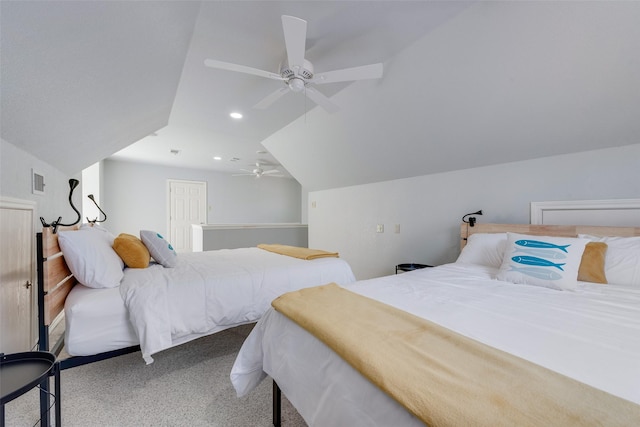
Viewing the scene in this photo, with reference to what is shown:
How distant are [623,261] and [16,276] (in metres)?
3.94

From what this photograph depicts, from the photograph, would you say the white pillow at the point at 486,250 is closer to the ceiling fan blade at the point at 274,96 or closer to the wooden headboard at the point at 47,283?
the ceiling fan blade at the point at 274,96

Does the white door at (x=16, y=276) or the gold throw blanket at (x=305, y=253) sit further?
the gold throw blanket at (x=305, y=253)

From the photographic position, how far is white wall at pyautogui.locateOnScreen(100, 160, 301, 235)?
5.65 metres

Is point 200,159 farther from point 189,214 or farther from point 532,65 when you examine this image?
point 532,65

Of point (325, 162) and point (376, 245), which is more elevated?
point (325, 162)

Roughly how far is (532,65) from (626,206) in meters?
1.29

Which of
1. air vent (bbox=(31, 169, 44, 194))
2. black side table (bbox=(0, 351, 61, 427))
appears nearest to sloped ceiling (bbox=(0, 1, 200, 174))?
air vent (bbox=(31, 169, 44, 194))

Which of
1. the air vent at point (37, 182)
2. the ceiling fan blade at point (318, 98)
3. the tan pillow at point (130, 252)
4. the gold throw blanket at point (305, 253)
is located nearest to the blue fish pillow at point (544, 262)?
the gold throw blanket at point (305, 253)

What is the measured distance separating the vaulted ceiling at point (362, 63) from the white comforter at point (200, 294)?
122 cm

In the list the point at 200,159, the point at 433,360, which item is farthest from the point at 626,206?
the point at 200,159

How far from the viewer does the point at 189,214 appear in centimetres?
645

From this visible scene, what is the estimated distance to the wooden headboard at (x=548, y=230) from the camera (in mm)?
1868

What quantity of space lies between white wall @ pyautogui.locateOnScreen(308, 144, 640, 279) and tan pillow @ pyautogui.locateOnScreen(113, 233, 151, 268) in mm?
2890

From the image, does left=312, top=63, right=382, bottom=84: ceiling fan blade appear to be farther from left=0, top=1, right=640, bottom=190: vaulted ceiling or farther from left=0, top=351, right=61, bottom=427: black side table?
left=0, top=351, right=61, bottom=427: black side table
